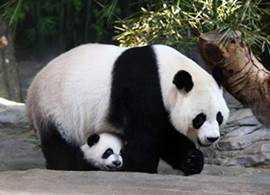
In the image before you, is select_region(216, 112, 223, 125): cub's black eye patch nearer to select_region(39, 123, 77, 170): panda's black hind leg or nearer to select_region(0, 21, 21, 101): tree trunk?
select_region(39, 123, 77, 170): panda's black hind leg

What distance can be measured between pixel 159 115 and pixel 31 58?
490cm

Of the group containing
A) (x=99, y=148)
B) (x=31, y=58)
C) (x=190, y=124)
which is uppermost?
(x=190, y=124)

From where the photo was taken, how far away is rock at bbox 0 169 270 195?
3.13 m

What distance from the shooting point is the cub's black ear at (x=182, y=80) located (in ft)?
12.9

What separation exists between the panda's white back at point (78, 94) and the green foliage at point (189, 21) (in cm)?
97

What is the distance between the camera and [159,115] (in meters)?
4.00

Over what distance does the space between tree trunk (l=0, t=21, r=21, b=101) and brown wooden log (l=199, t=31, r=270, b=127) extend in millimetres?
3047

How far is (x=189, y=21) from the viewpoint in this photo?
524 centimetres

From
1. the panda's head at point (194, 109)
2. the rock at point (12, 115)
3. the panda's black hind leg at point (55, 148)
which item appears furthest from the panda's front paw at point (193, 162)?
the rock at point (12, 115)

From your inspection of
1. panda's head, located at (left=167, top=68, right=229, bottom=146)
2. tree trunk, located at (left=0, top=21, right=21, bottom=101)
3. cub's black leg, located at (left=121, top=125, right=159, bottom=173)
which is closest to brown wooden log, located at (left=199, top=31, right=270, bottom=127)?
panda's head, located at (left=167, top=68, right=229, bottom=146)

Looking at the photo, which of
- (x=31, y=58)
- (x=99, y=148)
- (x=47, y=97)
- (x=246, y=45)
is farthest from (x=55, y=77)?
(x=31, y=58)

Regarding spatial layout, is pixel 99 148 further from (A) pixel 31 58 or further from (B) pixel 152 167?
(A) pixel 31 58

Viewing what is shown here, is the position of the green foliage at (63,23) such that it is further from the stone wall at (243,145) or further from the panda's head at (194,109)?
the panda's head at (194,109)

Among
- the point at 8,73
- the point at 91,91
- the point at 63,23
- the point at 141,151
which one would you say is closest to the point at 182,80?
the point at 141,151
